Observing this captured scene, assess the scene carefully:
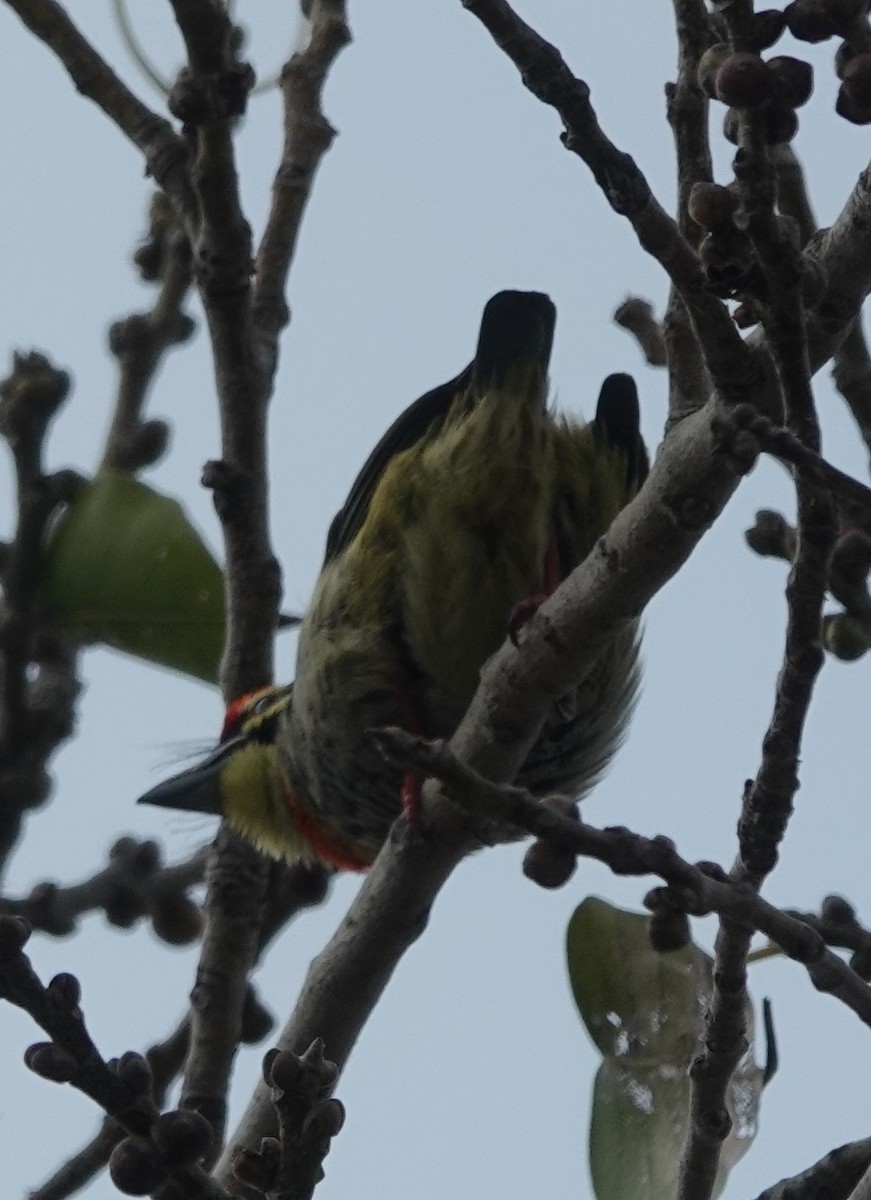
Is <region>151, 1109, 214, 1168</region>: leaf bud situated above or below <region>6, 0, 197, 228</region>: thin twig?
below

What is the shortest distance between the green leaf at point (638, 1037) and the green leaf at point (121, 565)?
0.97m

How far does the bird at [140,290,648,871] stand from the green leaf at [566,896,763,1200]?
0.69m

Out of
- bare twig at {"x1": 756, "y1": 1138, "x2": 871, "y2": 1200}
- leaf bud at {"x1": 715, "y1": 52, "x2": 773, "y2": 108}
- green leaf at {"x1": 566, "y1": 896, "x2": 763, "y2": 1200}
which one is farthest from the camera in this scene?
green leaf at {"x1": 566, "y1": 896, "x2": 763, "y2": 1200}

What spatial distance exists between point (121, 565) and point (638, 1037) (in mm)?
1177

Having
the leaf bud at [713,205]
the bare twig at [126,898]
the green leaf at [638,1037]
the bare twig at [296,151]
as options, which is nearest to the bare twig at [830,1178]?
the green leaf at [638,1037]

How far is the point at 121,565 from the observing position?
10.3 ft

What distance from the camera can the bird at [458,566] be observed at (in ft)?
11.1

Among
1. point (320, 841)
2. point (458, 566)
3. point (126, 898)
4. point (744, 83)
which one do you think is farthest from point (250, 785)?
point (744, 83)

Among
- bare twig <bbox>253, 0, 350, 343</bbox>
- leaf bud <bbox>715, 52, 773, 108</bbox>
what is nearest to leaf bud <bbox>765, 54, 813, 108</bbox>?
leaf bud <bbox>715, 52, 773, 108</bbox>

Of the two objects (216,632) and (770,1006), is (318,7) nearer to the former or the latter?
(216,632)

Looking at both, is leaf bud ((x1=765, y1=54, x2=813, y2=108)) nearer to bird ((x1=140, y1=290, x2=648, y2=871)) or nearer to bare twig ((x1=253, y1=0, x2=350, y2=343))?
bird ((x1=140, y1=290, x2=648, y2=871))

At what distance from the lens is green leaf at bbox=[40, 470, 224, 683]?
3.11 metres

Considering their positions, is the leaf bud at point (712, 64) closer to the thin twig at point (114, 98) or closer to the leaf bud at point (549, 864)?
the leaf bud at point (549, 864)

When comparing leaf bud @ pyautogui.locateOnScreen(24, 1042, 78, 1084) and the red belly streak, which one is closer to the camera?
leaf bud @ pyautogui.locateOnScreen(24, 1042, 78, 1084)
